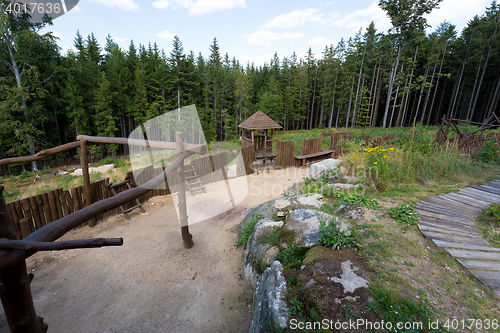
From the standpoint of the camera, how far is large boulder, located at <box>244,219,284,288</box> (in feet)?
11.8

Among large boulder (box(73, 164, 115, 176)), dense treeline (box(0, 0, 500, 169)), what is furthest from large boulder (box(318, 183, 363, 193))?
dense treeline (box(0, 0, 500, 169))

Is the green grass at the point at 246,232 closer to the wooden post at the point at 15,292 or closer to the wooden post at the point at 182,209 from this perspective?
the wooden post at the point at 182,209

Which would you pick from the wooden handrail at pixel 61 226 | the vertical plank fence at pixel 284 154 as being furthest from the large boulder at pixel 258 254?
the vertical plank fence at pixel 284 154

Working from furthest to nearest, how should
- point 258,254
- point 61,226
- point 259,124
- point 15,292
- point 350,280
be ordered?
point 259,124 < point 258,254 < point 350,280 < point 61,226 < point 15,292

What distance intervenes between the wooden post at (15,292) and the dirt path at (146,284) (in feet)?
6.21

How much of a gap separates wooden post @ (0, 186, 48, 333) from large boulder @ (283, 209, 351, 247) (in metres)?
2.91

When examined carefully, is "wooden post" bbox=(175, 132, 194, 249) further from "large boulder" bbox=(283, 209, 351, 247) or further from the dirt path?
"large boulder" bbox=(283, 209, 351, 247)

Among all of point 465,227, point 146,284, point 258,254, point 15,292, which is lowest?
point 146,284

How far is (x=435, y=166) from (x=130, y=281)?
790 centimetres

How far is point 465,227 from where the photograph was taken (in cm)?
329

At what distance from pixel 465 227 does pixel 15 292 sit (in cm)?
533

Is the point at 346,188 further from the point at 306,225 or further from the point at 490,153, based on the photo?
the point at 490,153

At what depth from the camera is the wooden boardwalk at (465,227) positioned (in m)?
2.48

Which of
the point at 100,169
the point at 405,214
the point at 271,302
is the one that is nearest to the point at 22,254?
the point at 271,302
